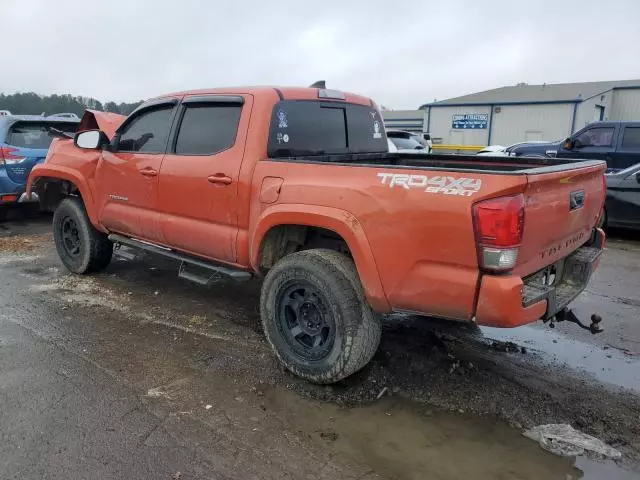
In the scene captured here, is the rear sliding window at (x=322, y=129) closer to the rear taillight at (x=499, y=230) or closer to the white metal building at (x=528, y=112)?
the rear taillight at (x=499, y=230)

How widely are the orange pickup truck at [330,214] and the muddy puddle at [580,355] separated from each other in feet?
A: 2.34

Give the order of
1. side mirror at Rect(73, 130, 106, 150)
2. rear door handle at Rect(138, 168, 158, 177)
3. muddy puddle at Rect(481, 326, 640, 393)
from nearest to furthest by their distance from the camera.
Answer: muddy puddle at Rect(481, 326, 640, 393), rear door handle at Rect(138, 168, 158, 177), side mirror at Rect(73, 130, 106, 150)

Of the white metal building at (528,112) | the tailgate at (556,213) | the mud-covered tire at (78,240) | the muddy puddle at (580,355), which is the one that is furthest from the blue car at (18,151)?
the white metal building at (528,112)

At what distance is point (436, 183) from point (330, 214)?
72 centimetres

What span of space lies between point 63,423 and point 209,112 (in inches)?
101

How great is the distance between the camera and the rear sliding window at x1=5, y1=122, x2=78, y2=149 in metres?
8.48

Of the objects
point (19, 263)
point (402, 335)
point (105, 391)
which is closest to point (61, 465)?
point (105, 391)

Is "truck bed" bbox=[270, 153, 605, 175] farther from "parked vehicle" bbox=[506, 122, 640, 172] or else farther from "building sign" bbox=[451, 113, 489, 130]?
"building sign" bbox=[451, 113, 489, 130]

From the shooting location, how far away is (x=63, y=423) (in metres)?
3.07

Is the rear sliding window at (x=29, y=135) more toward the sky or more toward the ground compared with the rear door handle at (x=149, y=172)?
more toward the sky

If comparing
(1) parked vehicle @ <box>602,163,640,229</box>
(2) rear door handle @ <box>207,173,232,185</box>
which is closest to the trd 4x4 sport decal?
(2) rear door handle @ <box>207,173,232,185</box>

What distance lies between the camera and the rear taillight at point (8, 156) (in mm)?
8180

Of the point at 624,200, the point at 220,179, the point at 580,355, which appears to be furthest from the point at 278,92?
the point at 624,200

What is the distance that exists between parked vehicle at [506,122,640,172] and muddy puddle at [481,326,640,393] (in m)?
9.07
